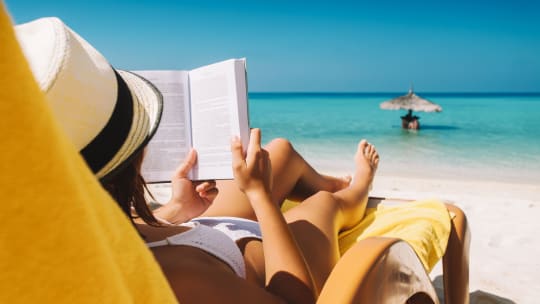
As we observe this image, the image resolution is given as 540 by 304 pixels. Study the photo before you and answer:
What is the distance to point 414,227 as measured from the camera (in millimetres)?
1681

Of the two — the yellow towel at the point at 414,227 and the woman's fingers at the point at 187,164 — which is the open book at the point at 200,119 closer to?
the woman's fingers at the point at 187,164

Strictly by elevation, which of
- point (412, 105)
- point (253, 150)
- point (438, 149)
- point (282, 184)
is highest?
point (253, 150)

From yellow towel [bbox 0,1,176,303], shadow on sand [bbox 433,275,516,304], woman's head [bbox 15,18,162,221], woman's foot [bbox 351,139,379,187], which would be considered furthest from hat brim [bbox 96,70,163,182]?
shadow on sand [bbox 433,275,516,304]

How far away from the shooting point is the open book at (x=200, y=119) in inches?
48.3

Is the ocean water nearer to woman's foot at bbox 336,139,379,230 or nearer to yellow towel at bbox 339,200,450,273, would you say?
woman's foot at bbox 336,139,379,230

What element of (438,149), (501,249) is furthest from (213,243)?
(438,149)

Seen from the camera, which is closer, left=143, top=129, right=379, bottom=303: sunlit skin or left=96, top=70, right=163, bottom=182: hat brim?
left=96, top=70, right=163, bottom=182: hat brim

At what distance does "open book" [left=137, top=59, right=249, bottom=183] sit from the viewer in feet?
4.03

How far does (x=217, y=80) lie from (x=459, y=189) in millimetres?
4469

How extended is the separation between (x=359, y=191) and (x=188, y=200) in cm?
81

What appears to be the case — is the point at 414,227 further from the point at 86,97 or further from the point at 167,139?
the point at 86,97

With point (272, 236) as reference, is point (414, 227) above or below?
below

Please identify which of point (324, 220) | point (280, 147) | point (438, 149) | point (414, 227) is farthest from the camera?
point (438, 149)

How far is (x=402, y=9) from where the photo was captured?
4278 cm
